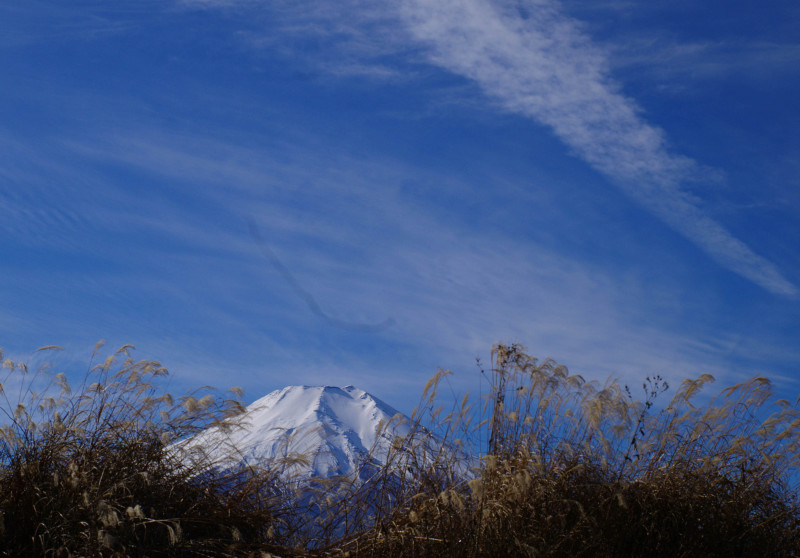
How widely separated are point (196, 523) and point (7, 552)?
1.13 metres

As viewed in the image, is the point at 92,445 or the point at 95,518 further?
the point at 92,445

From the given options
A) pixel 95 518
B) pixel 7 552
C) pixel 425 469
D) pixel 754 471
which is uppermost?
pixel 754 471

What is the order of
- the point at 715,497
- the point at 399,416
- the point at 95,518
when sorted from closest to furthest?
the point at 95,518 < the point at 715,497 < the point at 399,416

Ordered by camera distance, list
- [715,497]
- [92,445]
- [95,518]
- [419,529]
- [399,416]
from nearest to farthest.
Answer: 1. [95,518]
2. [419,529]
3. [92,445]
4. [715,497]
5. [399,416]

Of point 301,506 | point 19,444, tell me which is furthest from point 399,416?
point 19,444

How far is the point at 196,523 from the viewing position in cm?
454

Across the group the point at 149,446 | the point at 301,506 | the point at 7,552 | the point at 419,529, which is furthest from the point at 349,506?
the point at 7,552

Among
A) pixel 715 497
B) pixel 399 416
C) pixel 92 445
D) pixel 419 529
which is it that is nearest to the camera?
pixel 419 529

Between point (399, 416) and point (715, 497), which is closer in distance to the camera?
point (715, 497)

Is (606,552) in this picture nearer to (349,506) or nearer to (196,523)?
(349,506)

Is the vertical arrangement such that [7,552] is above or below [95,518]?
below

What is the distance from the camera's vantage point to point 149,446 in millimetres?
4871

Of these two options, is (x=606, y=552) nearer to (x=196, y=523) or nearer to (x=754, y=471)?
(x=754, y=471)

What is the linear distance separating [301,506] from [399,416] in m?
1.06
